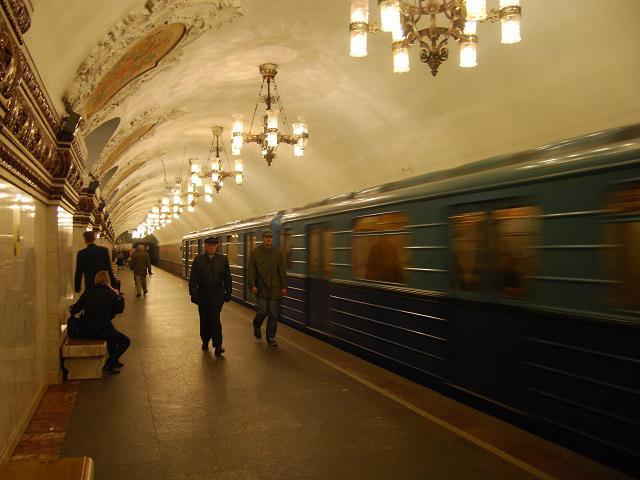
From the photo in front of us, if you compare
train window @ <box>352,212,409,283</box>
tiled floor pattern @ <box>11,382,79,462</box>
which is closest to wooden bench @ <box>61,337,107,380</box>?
tiled floor pattern @ <box>11,382,79,462</box>

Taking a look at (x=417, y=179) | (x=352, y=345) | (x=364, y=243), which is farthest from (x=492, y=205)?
(x=352, y=345)

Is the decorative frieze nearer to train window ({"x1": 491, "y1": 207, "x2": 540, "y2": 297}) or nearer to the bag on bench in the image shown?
train window ({"x1": 491, "y1": 207, "x2": 540, "y2": 297})

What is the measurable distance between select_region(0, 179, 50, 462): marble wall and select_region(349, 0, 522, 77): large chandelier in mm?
3795

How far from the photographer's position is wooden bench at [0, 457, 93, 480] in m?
2.92

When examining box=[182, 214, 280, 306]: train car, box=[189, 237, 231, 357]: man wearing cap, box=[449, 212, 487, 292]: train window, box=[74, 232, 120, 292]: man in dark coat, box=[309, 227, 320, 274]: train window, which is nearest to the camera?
box=[449, 212, 487, 292]: train window

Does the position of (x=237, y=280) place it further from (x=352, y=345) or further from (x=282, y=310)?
(x=352, y=345)

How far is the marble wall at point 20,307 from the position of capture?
13.9ft

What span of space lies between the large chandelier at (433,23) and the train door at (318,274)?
11.0 feet

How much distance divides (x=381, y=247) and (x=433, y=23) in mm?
2696

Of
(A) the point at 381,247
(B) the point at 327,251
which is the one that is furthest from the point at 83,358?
(B) the point at 327,251

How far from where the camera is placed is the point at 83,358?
7023 millimetres

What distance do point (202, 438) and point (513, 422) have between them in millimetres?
2696

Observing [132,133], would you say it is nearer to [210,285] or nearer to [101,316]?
[210,285]

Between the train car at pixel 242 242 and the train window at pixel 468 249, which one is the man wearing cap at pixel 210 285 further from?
the train window at pixel 468 249
